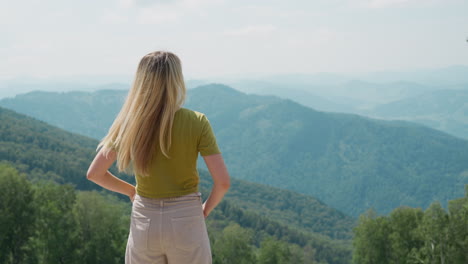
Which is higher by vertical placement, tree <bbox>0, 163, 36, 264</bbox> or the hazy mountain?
tree <bbox>0, 163, 36, 264</bbox>

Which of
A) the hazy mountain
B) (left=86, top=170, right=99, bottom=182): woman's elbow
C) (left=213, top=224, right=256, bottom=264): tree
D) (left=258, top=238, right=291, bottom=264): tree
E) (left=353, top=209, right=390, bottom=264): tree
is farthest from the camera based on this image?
the hazy mountain

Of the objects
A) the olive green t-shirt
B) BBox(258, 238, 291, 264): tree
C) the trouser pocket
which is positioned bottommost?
BBox(258, 238, 291, 264): tree

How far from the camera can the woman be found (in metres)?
3.59

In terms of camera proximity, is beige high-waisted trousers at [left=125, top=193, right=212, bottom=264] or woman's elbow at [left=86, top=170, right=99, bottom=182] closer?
beige high-waisted trousers at [left=125, top=193, right=212, bottom=264]

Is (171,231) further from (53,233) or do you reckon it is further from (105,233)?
(105,233)

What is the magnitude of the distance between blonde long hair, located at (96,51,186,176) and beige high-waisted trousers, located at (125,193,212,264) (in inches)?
13.1

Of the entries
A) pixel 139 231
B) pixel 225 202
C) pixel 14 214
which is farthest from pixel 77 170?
pixel 139 231

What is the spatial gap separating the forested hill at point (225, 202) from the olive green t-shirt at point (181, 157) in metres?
74.5

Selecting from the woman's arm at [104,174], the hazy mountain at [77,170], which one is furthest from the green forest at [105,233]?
the hazy mountain at [77,170]

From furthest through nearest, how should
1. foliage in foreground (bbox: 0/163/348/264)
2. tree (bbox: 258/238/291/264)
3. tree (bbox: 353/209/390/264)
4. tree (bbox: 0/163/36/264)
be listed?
tree (bbox: 258/238/291/264), tree (bbox: 353/209/390/264), foliage in foreground (bbox: 0/163/348/264), tree (bbox: 0/163/36/264)

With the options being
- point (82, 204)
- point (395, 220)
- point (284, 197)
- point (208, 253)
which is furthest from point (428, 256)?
point (284, 197)

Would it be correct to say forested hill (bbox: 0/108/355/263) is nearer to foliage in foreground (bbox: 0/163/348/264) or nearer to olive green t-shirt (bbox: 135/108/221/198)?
foliage in foreground (bbox: 0/163/348/264)

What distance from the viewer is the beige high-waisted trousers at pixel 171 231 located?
3.62 meters

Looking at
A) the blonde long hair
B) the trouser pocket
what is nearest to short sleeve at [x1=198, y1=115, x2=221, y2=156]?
the blonde long hair
